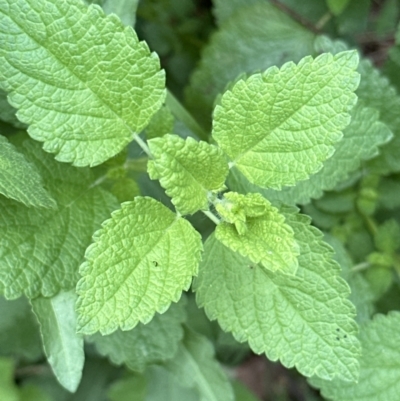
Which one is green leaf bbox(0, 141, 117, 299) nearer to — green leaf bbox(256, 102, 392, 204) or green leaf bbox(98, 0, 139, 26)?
green leaf bbox(98, 0, 139, 26)

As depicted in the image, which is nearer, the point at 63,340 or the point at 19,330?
the point at 63,340

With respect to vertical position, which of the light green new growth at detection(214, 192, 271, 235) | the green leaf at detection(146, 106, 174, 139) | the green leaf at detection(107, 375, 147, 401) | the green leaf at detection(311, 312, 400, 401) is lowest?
the green leaf at detection(107, 375, 147, 401)

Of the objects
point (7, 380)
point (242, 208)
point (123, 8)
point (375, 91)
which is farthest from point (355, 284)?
point (7, 380)

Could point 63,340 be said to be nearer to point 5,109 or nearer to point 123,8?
point 5,109

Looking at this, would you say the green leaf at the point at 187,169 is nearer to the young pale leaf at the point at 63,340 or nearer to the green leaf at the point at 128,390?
the young pale leaf at the point at 63,340

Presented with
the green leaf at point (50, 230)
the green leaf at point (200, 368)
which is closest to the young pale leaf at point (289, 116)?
the green leaf at point (50, 230)

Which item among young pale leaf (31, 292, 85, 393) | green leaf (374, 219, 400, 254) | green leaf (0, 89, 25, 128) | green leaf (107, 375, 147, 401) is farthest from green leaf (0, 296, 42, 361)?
green leaf (374, 219, 400, 254)

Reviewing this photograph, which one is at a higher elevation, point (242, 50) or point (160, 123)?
point (160, 123)
